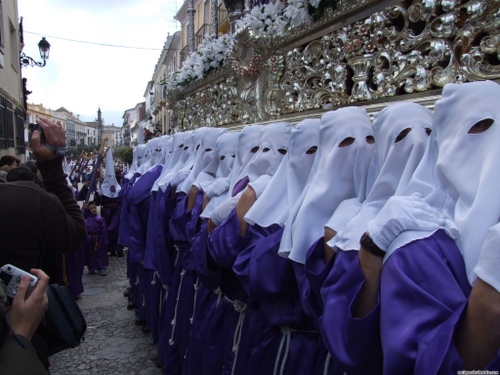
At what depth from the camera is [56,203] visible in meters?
2.18

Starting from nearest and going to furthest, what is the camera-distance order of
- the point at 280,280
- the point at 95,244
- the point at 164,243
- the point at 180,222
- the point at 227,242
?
1. the point at 280,280
2. the point at 227,242
3. the point at 180,222
4. the point at 164,243
5. the point at 95,244

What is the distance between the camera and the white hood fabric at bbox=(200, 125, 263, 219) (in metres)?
3.23

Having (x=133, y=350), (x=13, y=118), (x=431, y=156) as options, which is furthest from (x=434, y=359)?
(x=13, y=118)

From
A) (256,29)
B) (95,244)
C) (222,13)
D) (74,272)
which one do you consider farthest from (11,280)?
(222,13)

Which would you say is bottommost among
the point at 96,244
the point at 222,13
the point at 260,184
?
the point at 96,244

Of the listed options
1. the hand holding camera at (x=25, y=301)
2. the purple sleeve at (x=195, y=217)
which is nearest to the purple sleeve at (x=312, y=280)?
the hand holding camera at (x=25, y=301)

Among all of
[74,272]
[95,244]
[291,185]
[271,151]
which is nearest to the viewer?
[291,185]

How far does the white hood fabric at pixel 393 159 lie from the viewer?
1766 millimetres

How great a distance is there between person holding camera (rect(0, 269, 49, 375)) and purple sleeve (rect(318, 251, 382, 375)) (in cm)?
98

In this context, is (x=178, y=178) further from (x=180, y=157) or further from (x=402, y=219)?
(x=402, y=219)

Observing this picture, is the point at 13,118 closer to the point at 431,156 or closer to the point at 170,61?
the point at 431,156

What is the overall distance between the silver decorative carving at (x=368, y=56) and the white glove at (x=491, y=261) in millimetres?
1435

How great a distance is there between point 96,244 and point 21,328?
6669mm

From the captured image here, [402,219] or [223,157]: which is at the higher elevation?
[223,157]
